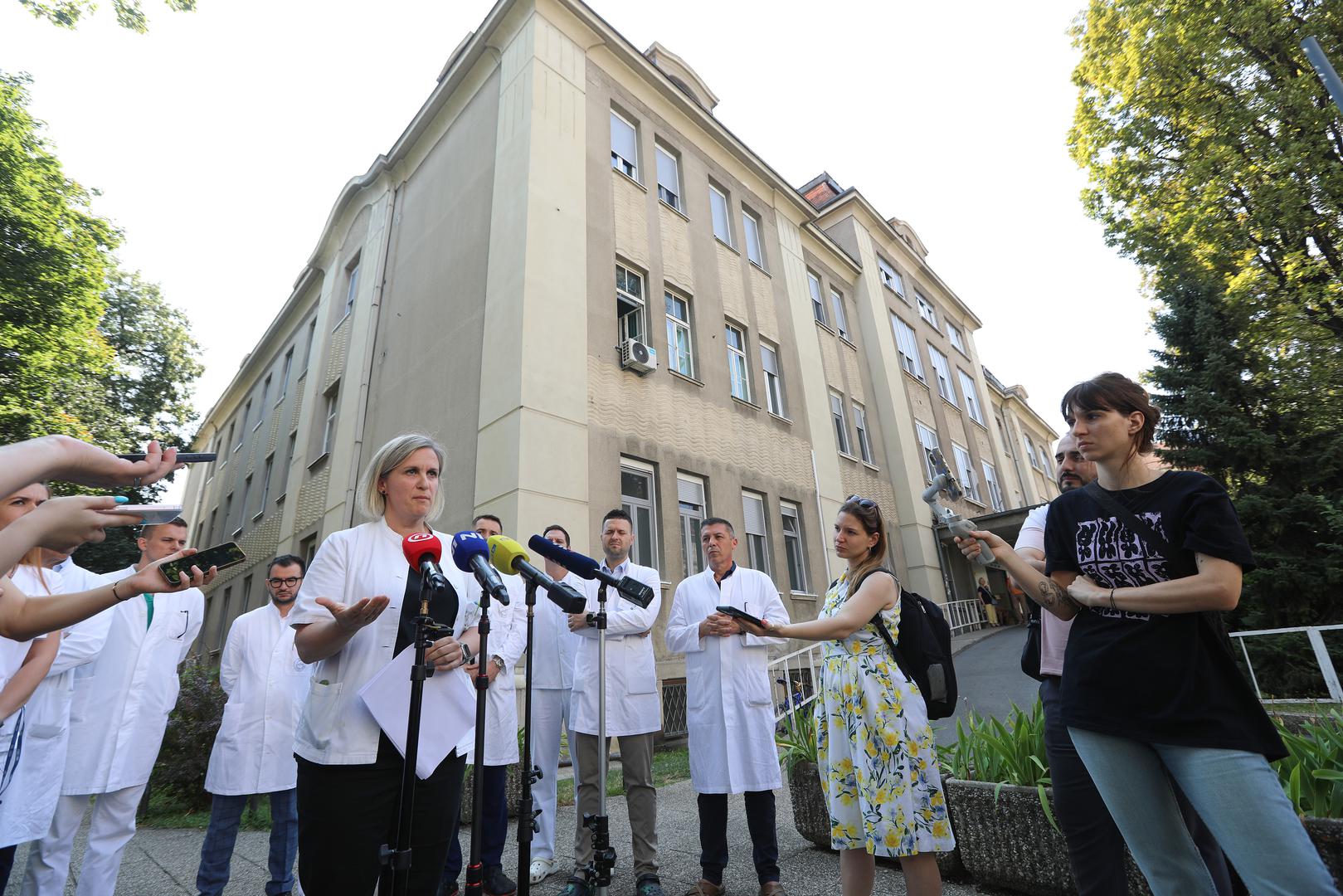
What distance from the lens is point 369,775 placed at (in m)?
2.21

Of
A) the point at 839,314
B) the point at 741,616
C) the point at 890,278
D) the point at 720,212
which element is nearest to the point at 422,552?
the point at 741,616

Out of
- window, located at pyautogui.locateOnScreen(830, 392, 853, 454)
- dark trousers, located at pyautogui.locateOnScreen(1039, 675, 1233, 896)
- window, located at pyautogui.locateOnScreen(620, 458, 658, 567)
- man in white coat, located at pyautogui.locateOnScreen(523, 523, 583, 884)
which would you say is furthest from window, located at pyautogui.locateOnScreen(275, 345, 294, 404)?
dark trousers, located at pyautogui.locateOnScreen(1039, 675, 1233, 896)

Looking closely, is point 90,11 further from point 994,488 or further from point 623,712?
point 994,488

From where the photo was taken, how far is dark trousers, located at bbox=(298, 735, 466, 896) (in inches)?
82.6

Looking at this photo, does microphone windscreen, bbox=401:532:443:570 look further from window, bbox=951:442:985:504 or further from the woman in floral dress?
window, bbox=951:442:985:504

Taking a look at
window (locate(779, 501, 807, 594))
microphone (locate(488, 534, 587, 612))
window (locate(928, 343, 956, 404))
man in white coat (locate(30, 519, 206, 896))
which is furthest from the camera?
window (locate(928, 343, 956, 404))

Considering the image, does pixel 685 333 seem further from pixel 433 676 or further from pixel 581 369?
pixel 433 676

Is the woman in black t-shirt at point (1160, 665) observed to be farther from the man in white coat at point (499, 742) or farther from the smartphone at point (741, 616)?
the man in white coat at point (499, 742)

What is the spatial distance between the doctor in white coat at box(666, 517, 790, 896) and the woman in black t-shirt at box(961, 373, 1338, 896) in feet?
5.42

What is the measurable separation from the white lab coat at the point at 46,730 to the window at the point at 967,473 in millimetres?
24800

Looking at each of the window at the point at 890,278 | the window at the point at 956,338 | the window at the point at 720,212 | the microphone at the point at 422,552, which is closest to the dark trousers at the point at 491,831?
the microphone at the point at 422,552

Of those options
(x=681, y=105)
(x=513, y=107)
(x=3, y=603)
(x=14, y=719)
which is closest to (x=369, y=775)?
(x=3, y=603)

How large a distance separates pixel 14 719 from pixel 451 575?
6.85 feet

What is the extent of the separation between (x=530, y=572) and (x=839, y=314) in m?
20.4
